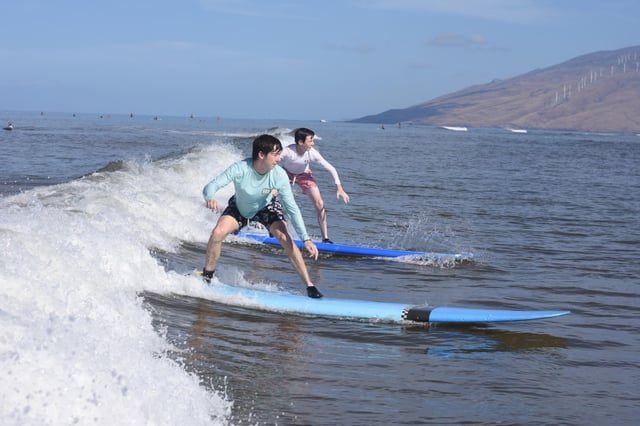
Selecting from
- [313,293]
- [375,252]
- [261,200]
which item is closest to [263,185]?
[261,200]

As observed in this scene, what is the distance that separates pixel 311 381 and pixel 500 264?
686 cm

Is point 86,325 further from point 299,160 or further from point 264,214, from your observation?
point 299,160

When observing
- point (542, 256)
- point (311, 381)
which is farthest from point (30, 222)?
point (542, 256)

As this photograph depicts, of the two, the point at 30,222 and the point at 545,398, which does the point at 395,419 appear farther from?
the point at 30,222

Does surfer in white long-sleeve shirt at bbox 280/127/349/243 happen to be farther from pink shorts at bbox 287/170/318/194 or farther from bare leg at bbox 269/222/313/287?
bare leg at bbox 269/222/313/287

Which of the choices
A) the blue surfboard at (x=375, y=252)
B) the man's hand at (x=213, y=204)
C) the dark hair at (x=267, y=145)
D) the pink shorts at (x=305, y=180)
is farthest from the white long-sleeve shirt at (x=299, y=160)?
the man's hand at (x=213, y=204)

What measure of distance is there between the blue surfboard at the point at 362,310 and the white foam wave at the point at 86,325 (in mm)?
665

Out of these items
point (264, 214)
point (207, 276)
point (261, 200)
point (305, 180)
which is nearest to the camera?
point (261, 200)

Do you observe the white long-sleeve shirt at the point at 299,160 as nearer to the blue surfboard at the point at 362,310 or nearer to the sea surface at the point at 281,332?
the sea surface at the point at 281,332

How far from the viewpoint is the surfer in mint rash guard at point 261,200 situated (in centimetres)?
798

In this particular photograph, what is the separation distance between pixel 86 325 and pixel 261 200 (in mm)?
3147

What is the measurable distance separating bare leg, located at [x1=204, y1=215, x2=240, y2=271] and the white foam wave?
15.4 inches

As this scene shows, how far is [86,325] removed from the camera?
5500 millimetres

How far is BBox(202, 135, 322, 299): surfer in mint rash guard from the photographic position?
7.98 meters
